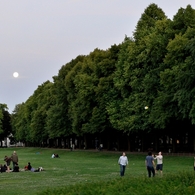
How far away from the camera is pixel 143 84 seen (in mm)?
66812

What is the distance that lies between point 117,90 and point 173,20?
16.7m

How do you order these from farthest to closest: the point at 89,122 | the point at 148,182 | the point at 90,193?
the point at 89,122, the point at 148,182, the point at 90,193

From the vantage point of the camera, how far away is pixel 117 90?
77.2 metres

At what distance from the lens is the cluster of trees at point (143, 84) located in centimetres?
5969

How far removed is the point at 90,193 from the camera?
22188 millimetres

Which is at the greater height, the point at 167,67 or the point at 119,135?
the point at 167,67

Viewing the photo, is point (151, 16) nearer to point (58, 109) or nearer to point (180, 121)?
point (180, 121)

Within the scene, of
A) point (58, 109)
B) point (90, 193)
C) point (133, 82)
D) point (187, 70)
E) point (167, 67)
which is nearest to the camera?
point (90, 193)

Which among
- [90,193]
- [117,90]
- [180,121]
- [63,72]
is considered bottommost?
[90,193]

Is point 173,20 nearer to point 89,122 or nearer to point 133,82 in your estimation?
point 133,82

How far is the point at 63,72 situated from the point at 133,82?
132 feet

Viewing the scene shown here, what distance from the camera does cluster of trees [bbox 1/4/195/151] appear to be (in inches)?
2350

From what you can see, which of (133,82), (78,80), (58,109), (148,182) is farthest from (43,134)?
(148,182)

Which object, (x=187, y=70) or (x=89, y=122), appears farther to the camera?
(x=89, y=122)
